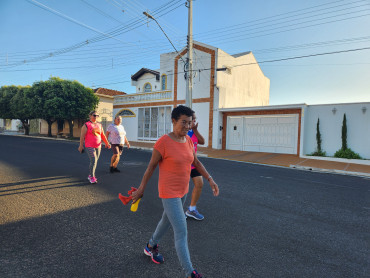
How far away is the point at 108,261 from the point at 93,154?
380 centimetres

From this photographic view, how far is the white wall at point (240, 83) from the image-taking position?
61.9 ft

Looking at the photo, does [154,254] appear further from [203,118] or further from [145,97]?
[145,97]

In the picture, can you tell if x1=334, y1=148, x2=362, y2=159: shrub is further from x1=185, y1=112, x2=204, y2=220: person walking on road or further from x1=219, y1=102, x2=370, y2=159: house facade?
x1=185, y1=112, x2=204, y2=220: person walking on road

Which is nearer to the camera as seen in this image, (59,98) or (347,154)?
(347,154)

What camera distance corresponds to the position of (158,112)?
22422 millimetres

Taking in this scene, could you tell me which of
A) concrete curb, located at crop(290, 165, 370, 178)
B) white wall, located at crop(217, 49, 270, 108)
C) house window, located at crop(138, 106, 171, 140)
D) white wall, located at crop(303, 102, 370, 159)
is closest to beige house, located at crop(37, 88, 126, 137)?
house window, located at crop(138, 106, 171, 140)

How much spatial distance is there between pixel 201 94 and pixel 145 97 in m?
6.50

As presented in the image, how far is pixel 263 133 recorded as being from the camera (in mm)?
16359

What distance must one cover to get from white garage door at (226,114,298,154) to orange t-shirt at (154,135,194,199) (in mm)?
14459

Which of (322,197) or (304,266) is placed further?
(322,197)

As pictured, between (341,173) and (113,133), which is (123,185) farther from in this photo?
(341,173)

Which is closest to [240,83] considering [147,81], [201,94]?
[201,94]

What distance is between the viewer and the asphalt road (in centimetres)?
258

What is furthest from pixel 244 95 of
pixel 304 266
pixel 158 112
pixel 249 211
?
pixel 304 266
